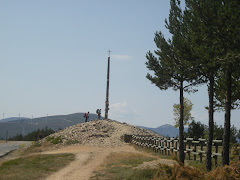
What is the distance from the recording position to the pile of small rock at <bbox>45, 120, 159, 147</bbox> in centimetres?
4832

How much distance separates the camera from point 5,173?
71.2ft

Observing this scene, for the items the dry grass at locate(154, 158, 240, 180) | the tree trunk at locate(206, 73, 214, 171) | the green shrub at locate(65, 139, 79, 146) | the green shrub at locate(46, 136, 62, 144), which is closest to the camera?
the dry grass at locate(154, 158, 240, 180)

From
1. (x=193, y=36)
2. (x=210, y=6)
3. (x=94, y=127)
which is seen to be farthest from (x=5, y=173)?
(x=94, y=127)

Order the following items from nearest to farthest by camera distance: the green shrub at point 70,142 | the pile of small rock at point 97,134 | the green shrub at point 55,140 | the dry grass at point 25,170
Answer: the dry grass at point 25,170
the pile of small rock at point 97,134
the green shrub at point 70,142
the green shrub at point 55,140

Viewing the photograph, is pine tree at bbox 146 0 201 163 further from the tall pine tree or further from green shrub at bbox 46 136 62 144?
green shrub at bbox 46 136 62 144

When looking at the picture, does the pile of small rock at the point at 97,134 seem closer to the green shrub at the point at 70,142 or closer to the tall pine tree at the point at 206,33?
the green shrub at the point at 70,142

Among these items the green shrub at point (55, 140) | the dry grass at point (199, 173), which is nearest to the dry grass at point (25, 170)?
the dry grass at point (199, 173)

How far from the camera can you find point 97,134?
171 ft

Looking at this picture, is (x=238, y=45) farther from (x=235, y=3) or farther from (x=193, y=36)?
(x=193, y=36)

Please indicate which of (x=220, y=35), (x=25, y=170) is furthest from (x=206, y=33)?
(x=25, y=170)

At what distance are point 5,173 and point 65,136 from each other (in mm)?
31581

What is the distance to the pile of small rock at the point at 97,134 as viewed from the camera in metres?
48.3

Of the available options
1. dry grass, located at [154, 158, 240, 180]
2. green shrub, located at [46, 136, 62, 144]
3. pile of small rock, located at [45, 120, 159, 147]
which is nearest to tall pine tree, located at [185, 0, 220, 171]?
dry grass, located at [154, 158, 240, 180]

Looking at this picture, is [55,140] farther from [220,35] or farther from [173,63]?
[220,35]
